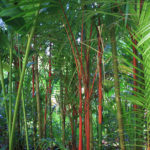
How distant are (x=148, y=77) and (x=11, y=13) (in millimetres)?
591

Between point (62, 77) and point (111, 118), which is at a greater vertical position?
point (62, 77)

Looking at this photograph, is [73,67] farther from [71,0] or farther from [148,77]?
[148,77]

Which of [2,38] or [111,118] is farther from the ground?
[2,38]

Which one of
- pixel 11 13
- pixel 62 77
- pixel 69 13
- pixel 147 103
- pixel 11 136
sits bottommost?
pixel 11 136

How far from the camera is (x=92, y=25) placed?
3.44 feet

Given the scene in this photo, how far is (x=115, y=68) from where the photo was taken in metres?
0.79

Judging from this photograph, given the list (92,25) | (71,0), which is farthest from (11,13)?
(92,25)

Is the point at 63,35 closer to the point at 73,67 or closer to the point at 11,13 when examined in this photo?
the point at 73,67

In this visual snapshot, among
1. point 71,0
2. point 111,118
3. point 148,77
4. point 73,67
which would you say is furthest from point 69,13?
point 111,118

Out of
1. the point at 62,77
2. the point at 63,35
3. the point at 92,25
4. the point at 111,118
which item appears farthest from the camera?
the point at 111,118

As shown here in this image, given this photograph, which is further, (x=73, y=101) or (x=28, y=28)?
(x=73, y=101)

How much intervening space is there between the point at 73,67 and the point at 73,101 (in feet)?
0.75

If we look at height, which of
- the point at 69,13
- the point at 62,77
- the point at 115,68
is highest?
the point at 69,13

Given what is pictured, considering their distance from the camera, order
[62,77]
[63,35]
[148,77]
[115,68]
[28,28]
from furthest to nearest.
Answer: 1. [62,77]
2. [63,35]
3. [28,28]
4. [115,68]
5. [148,77]
